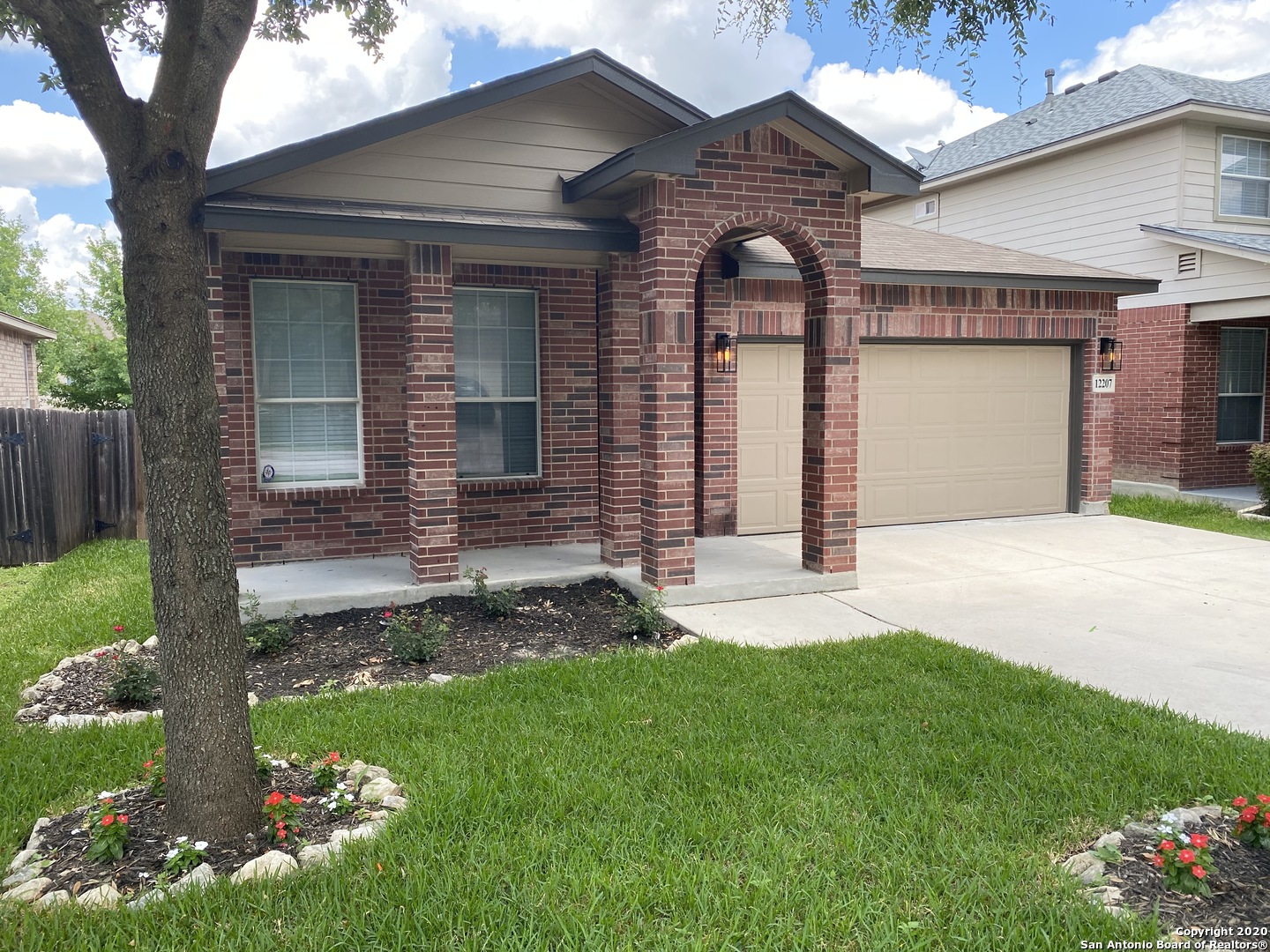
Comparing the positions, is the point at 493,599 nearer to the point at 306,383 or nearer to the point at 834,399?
the point at 306,383

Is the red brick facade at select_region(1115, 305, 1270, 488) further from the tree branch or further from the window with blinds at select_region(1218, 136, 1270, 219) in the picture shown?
the tree branch

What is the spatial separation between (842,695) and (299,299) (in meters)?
6.00

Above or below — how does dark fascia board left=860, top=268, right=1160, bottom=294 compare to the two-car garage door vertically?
above

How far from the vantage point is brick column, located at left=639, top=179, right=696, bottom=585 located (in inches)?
277

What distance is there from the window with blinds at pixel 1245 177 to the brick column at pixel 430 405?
500 inches

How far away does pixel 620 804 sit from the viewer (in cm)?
367

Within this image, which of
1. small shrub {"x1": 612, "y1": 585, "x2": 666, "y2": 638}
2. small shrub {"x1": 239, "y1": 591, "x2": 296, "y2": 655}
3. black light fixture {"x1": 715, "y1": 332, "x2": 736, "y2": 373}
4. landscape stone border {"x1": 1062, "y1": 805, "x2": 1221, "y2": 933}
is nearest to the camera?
landscape stone border {"x1": 1062, "y1": 805, "x2": 1221, "y2": 933}

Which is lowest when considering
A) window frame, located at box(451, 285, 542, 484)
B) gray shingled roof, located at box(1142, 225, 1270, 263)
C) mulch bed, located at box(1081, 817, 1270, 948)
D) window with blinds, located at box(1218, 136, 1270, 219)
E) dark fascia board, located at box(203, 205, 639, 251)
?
mulch bed, located at box(1081, 817, 1270, 948)

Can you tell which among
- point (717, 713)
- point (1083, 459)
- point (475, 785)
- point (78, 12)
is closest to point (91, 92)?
point (78, 12)

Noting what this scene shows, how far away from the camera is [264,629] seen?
618 centimetres

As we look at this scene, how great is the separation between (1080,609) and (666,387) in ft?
12.2

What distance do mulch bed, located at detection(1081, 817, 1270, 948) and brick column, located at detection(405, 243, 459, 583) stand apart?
5361 millimetres

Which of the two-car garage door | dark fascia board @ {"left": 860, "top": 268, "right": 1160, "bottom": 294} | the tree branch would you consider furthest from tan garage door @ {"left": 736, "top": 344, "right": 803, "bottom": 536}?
the tree branch

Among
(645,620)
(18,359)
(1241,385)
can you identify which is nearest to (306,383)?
(645,620)
